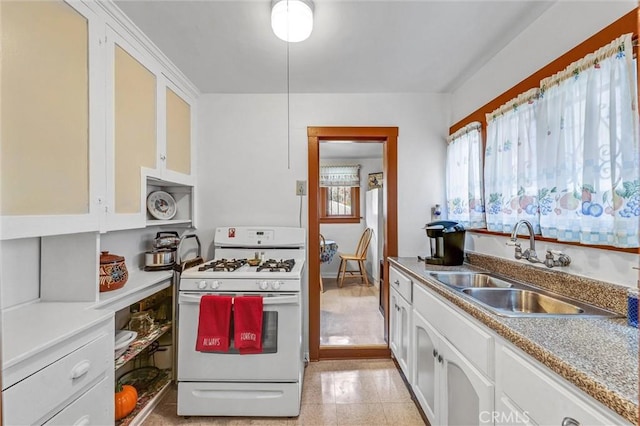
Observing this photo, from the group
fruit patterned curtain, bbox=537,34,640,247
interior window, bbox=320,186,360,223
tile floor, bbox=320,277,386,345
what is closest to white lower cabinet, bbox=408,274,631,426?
fruit patterned curtain, bbox=537,34,640,247

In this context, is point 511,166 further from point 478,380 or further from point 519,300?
point 478,380

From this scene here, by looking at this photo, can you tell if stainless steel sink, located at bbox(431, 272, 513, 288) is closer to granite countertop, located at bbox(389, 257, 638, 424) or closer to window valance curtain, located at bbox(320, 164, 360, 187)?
granite countertop, located at bbox(389, 257, 638, 424)

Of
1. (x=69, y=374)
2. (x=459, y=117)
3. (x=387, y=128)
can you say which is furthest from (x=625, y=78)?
(x=69, y=374)

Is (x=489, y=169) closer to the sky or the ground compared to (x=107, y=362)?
closer to the sky

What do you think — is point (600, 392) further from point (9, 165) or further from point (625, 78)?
point (9, 165)

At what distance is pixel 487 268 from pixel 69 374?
233cm

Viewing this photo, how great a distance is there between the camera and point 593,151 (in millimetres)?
1287

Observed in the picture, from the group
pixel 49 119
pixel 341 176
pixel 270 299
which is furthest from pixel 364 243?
pixel 49 119

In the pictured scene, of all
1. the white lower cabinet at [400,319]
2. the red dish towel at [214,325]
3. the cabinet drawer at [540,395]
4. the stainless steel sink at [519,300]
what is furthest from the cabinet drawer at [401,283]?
the red dish towel at [214,325]

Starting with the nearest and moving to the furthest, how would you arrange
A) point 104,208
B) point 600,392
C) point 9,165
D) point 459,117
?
point 600,392 < point 9,165 < point 104,208 < point 459,117

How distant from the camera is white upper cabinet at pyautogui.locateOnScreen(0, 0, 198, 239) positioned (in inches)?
45.3

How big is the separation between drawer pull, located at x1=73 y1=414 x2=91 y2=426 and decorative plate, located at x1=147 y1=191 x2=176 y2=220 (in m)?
1.38

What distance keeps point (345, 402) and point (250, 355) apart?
0.75 metres

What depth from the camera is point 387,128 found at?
2.67 metres
